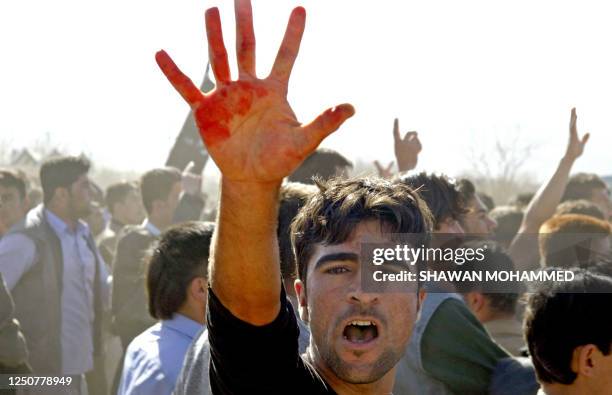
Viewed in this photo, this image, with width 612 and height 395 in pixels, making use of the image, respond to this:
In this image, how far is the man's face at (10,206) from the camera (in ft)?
22.3

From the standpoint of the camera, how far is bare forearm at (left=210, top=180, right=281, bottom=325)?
174 cm

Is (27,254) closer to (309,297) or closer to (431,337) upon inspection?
(431,337)

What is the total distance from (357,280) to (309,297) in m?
0.12

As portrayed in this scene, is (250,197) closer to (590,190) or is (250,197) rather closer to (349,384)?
(349,384)

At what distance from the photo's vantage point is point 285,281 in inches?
127

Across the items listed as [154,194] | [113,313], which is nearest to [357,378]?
[113,313]

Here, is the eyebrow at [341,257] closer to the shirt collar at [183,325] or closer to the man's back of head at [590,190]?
the shirt collar at [183,325]

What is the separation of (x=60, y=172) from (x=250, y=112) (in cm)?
515

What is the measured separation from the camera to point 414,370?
11.3ft

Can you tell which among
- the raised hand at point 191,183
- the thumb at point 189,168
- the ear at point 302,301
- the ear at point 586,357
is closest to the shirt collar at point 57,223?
the raised hand at point 191,183

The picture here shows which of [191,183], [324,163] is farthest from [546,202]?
[191,183]

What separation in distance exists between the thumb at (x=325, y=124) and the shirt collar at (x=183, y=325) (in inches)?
84.4

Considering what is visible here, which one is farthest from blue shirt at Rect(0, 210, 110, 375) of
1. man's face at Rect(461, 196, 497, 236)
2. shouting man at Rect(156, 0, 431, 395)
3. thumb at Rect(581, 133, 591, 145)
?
shouting man at Rect(156, 0, 431, 395)

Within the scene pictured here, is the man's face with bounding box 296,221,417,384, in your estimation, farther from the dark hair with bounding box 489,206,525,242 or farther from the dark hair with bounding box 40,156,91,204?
the dark hair with bounding box 489,206,525,242
